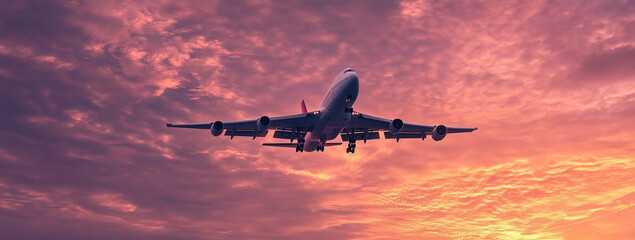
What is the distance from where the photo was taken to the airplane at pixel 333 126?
51281 mm

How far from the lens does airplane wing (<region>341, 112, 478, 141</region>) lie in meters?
59.6

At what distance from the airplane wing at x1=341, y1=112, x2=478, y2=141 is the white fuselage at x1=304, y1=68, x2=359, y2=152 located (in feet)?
12.9

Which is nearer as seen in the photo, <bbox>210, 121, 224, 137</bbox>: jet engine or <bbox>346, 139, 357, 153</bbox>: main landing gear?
<bbox>210, 121, 224, 137</bbox>: jet engine

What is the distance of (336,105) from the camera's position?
5141 cm

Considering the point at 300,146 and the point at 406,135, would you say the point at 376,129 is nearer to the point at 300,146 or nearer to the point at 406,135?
the point at 406,135

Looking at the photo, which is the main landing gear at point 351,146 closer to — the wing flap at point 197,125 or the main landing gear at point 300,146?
the main landing gear at point 300,146

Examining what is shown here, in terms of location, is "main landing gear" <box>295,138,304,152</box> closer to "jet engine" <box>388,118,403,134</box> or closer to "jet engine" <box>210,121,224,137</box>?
"jet engine" <box>210,121,224,137</box>

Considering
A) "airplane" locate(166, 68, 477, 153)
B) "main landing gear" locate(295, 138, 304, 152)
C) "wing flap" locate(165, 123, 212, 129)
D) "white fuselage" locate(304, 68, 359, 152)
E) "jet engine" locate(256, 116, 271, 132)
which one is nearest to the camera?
"white fuselage" locate(304, 68, 359, 152)

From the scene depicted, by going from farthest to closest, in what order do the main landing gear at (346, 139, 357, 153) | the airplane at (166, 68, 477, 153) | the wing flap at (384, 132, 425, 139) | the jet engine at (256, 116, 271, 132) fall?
the wing flap at (384, 132, 425, 139) → the main landing gear at (346, 139, 357, 153) → the jet engine at (256, 116, 271, 132) → the airplane at (166, 68, 477, 153)

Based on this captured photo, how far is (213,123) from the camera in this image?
55.7 meters

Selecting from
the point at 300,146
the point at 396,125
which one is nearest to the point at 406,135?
the point at 396,125

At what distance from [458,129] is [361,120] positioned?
42.7 ft

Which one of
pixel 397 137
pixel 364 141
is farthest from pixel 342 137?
pixel 397 137

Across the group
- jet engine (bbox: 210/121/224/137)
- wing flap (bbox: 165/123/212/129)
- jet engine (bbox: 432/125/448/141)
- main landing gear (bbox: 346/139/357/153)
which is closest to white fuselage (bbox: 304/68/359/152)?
main landing gear (bbox: 346/139/357/153)
